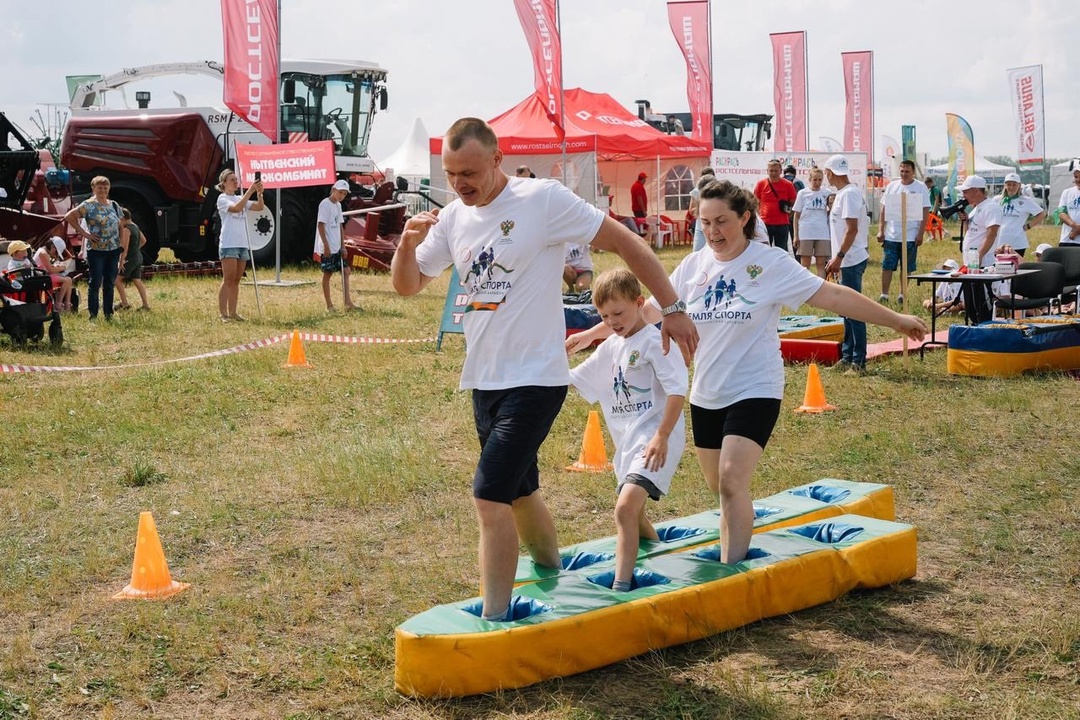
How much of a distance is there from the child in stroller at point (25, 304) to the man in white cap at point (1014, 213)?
11.0 meters

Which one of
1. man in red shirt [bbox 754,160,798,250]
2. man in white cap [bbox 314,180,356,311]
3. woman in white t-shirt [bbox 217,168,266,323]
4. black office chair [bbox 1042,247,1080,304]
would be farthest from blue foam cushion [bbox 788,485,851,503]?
man in red shirt [bbox 754,160,798,250]

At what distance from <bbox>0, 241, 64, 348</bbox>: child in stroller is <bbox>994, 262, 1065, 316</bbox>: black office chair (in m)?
10.4

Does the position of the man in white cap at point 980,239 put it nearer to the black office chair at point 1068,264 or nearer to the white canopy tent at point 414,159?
the black office chair at point 1068,264

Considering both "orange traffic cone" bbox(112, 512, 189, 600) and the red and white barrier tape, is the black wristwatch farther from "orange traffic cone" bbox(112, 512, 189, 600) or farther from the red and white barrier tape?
the red and white barrier tape

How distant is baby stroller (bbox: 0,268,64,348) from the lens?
41.5 feet

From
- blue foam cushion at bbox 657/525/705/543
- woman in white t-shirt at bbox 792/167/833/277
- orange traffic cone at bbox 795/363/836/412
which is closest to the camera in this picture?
blue foam cushion at bbox 657/525/705/543

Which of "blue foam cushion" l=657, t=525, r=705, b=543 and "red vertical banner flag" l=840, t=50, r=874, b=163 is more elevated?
"red vertical banner flag" l=840, t=50, r=874, b=163

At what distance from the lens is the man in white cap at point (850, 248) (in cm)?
1110

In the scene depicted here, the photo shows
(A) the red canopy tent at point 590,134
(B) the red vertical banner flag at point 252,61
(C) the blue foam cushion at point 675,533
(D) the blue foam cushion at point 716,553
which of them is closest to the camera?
(D) the blue foam cushion at point 716,553

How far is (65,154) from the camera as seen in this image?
2327cm

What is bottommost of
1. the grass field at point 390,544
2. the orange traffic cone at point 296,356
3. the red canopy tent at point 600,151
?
the grass field at point 390,544

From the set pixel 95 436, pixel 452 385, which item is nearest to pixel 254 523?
pixel 95 436

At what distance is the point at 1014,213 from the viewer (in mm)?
13984

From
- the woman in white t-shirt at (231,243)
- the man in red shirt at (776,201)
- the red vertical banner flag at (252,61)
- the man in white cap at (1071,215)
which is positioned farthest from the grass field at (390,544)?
the red vertical banner flag at (252,61)
